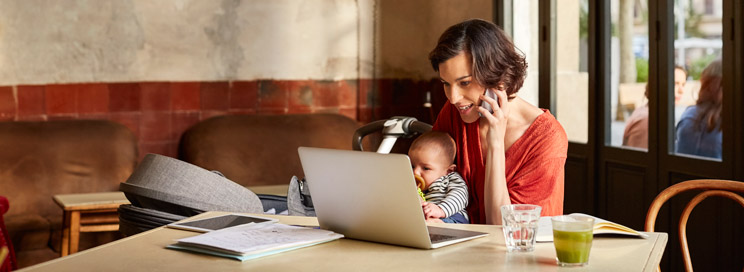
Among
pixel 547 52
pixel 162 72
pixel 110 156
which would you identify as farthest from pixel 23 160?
pixel 547 52

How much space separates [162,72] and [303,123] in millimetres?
942

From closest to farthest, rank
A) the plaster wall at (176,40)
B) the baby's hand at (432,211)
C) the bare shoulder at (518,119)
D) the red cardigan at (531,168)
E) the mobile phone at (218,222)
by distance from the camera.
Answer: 1. the mobile phone at (218,222)
2. the baby's hand at (432,211)
3. the red cardigan at (531,168)
4. the bare shoulder at (518,119)
5. the plaster wall at (176,40)

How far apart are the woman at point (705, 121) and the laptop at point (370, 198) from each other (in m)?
2.04

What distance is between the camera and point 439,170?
2.57 m

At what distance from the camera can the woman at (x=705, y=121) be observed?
3.51 metres

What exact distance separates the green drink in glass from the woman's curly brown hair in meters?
0.89

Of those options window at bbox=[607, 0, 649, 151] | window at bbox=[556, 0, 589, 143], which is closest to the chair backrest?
window at bbox=[556, 0, 589, 143]

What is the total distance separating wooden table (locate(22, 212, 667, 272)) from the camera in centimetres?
161

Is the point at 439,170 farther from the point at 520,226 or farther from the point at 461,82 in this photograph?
the point at 520,226

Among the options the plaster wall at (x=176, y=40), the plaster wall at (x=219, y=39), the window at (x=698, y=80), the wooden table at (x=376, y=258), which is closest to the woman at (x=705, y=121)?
the window at (x=698, y=80)

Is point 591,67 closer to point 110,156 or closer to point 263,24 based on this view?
point 263,24

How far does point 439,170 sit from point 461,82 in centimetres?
30

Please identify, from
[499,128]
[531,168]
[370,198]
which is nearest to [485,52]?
[499,128]

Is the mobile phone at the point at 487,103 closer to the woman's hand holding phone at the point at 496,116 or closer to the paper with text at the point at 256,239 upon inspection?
the woman's hand holding phone at the point at 496,116
